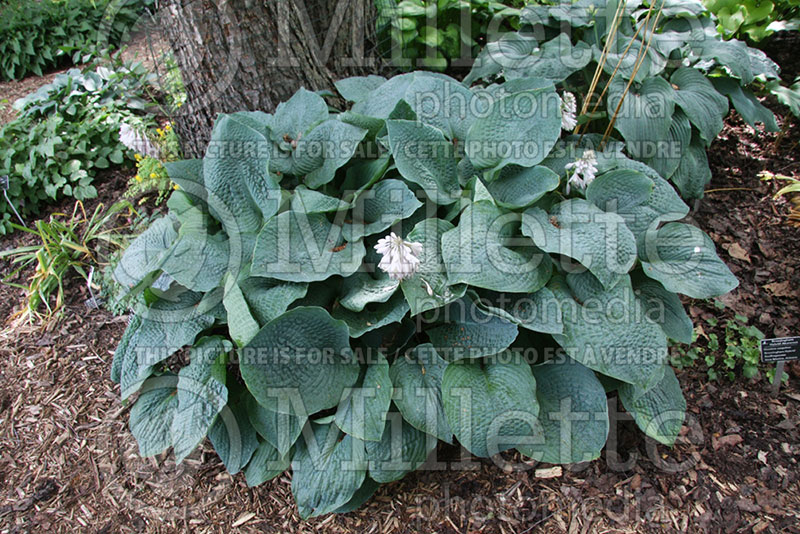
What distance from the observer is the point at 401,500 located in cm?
185

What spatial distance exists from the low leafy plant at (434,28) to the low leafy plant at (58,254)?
178cm

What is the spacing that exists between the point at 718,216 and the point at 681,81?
70 cm

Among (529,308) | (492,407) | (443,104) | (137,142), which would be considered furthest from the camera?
(137,142)

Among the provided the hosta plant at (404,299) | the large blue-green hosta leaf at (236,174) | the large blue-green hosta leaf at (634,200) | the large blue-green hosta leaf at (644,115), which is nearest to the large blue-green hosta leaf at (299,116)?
the hosta plant at (404,299)

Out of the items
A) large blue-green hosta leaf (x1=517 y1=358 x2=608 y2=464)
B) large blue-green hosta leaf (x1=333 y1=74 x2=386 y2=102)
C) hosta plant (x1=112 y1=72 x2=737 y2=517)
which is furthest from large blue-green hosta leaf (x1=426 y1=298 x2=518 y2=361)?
large blue-green hosta leaf (x1=333 y1=74 x2=386 y2=102)

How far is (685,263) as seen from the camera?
5.84 ft

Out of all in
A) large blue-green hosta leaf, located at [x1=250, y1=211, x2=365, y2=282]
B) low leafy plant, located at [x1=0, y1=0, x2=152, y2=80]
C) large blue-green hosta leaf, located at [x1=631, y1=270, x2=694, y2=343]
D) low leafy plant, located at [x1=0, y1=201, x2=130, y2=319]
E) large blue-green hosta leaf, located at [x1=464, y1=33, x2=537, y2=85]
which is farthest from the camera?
low leafy plant, located at [x1=0, y1=0, x2=152, y2=80]

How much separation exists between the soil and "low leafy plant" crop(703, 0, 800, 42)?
1459 millimetres

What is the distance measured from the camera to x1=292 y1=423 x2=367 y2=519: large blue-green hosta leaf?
1.72 metres

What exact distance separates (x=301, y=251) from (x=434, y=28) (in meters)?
1.93

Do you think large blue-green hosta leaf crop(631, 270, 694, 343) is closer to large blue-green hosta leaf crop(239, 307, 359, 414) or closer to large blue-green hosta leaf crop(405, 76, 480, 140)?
large blue-green hosta leaf crop(405, 76, 480, 140)

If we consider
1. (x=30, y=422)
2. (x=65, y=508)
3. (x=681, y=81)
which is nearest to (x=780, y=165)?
(x=681, y=81)

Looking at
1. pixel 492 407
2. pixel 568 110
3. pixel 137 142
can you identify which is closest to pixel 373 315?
pixel 492 407

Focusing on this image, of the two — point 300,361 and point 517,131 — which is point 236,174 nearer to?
point 300,361
